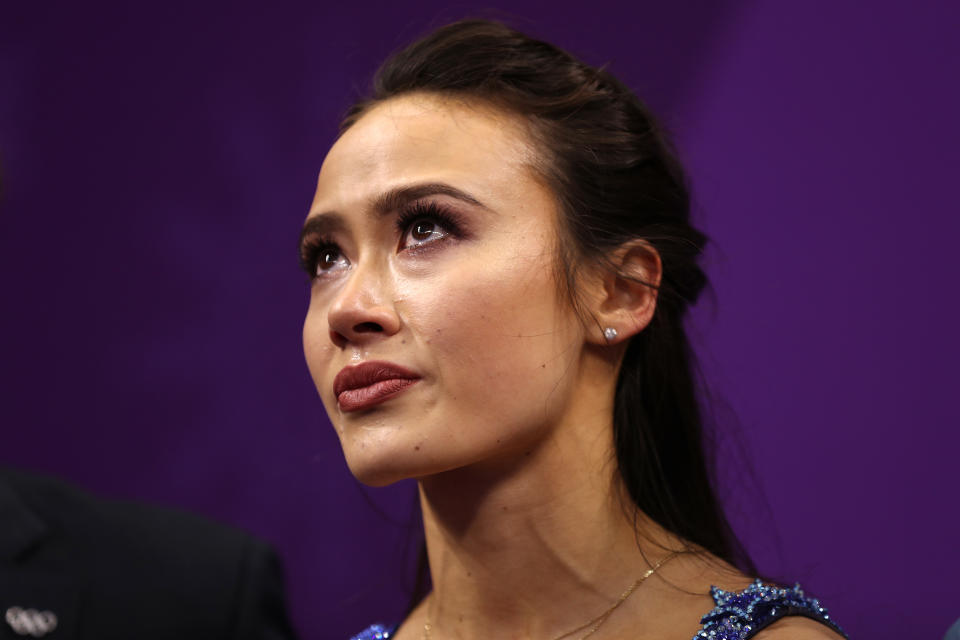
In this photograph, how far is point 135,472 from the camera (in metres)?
2.68

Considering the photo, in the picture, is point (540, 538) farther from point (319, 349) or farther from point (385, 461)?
point (319, 349)

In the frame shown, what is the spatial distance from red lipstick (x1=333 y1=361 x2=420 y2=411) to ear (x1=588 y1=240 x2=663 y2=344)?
12.6 inches

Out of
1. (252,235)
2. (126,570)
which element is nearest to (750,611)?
(126,570)

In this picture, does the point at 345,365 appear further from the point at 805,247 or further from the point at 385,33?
the point at 385,33

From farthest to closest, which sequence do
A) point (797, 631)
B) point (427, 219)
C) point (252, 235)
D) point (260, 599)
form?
point (252, 235) → point (260, 599) → point (427, 219) → point (797, 631)

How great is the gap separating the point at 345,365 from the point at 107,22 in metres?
1.45

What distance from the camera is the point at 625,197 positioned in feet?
6.07

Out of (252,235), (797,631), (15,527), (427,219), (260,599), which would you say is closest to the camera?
(797,631)

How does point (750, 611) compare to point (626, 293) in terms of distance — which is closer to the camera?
point (750, 611)

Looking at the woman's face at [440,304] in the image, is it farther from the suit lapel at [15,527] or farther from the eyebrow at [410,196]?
the suit lapel at [15,527]

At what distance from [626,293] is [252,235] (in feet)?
3.94

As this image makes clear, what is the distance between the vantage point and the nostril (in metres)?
1.66

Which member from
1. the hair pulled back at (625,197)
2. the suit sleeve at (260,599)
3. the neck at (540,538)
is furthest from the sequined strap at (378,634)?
the hair pulled back at (625,197)

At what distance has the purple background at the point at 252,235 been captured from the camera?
246cm
